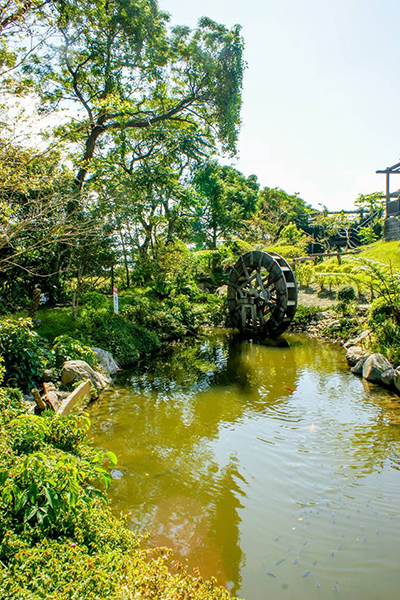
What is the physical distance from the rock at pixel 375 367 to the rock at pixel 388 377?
0.13m

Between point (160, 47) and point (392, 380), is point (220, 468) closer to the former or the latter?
point (392, 380)

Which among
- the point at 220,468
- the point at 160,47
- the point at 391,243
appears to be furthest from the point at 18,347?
the point at 391,243

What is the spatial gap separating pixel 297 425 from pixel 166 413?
204 centimetres

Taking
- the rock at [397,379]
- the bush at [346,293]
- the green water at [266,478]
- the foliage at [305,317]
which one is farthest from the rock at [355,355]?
the foliage at [305,317]

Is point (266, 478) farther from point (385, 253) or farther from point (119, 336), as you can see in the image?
point (385, 253)

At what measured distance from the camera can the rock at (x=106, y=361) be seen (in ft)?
25.9

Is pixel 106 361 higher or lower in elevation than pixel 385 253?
lower

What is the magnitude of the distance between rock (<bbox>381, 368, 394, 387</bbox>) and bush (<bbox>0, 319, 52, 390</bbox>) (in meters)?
6.06

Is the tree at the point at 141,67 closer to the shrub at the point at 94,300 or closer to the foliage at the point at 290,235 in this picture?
the shrub at the point at 94,300

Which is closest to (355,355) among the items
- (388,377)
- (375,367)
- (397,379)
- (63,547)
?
(375,367)

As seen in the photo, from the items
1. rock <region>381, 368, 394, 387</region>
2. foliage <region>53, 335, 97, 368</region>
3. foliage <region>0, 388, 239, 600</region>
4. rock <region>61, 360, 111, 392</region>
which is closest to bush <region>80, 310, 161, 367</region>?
foliage <region>53, 335, 97, 368</region>

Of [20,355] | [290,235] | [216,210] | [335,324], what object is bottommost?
[335,324]

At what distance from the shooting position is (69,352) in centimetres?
696

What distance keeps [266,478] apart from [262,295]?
941cm
